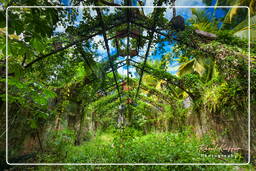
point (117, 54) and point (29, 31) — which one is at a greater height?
point (117, 54)

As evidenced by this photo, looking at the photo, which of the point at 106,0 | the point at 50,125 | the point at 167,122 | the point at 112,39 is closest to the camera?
the point at 106,0

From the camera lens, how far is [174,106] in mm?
5004

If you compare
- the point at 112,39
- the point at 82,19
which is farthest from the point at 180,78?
the point at 82,19

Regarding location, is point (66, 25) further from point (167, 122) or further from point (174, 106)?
point (167, 122)

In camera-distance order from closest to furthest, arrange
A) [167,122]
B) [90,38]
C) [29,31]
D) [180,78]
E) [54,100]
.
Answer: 1. [29,31]
2. [90,38]
3. [54,100]
4. [180,78]
5. [167,122]

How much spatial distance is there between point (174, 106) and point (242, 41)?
3.35 m

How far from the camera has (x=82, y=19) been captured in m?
1.97

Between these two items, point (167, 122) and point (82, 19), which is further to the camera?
point (167, 122)

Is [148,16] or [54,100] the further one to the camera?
[54,100]

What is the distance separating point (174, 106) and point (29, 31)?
4.99 m

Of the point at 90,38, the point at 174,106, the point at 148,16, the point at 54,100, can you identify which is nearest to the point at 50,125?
the point at 54,100

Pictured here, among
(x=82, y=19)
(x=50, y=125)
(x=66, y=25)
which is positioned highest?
(x=82, y=19)

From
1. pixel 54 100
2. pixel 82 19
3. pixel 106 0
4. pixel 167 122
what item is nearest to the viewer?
pixel 106 0

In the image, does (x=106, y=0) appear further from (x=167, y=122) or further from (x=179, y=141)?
(x=167, y=122)
